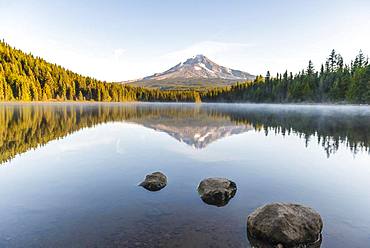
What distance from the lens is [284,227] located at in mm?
8922

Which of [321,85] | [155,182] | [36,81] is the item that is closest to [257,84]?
[321,85]

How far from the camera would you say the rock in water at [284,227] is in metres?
8.80

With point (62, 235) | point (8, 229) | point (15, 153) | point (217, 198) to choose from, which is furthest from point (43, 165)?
point (217, 198)

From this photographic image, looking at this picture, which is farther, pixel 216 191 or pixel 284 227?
pixel 216 191

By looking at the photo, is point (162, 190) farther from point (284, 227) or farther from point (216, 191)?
point (284, 227)

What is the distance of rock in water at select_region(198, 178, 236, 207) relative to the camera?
12.5m

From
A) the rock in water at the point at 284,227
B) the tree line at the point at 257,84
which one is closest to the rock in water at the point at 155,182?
the rock in water at the point at 284,227

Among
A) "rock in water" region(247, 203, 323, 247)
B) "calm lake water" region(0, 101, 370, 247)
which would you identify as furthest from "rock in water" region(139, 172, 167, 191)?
"rock in water" region(247, 203, 323, 247)

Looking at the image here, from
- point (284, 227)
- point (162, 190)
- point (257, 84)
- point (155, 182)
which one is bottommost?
point (162, 190)

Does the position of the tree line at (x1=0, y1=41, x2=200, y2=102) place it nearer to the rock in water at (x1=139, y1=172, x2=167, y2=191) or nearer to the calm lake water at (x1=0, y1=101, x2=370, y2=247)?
the calm lake water at (x1=0, y1=101, x2=370, y2=247)

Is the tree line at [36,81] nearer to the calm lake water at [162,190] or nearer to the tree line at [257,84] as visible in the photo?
the tree line at [257,84]

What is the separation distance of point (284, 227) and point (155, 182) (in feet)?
23.5

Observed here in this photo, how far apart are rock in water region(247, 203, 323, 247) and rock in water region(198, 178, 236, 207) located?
2891 millimetres

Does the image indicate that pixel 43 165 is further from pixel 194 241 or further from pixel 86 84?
pixel 86 84
